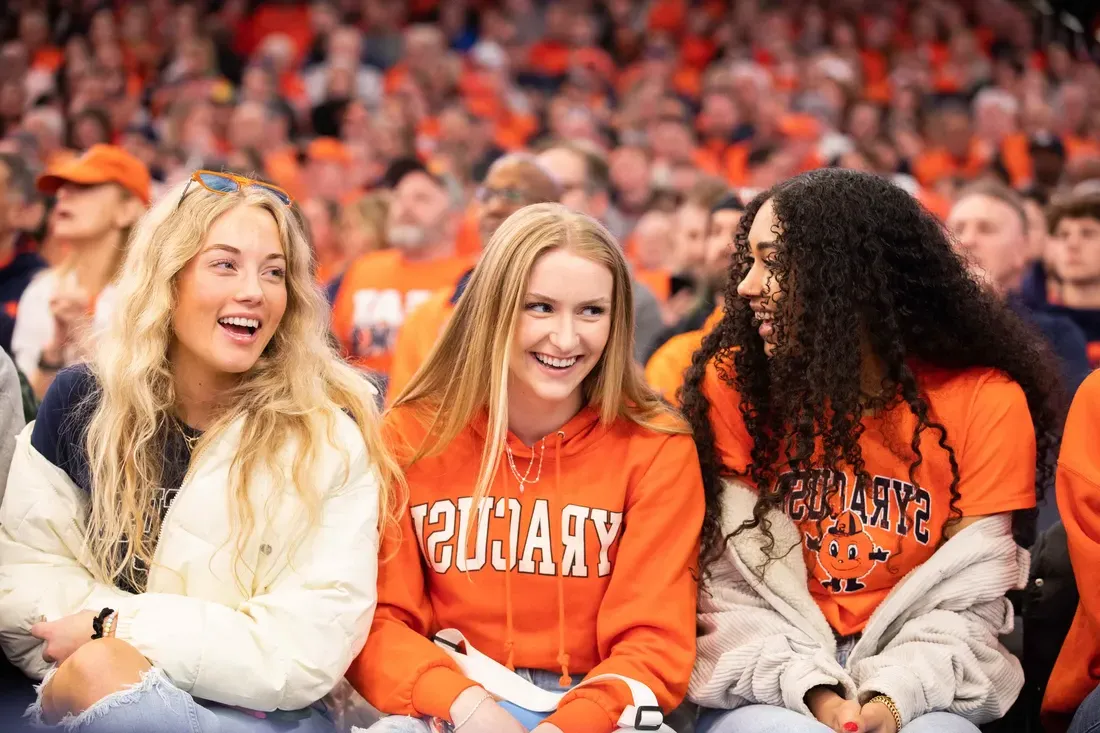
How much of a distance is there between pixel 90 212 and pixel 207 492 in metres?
2.52

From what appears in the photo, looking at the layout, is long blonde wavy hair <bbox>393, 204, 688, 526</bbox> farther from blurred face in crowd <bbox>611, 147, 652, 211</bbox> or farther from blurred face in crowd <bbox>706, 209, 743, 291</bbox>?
blurred face in crowd <bbox>611, 147, 652, 211</bbox>

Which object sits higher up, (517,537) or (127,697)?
(517,537)

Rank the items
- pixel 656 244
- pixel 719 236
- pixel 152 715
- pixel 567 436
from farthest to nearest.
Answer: pixel 656 244 → pixel 719 236 → pixel 567 436 → pixel 152 715

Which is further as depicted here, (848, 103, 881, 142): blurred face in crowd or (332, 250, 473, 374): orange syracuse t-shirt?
(848, 103, 881, 142): blurred face in crowd

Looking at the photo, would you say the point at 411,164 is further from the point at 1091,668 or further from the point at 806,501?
the point at 1091,668

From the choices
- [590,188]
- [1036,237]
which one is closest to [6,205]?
[590,188]

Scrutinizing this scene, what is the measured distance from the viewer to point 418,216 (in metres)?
5.76

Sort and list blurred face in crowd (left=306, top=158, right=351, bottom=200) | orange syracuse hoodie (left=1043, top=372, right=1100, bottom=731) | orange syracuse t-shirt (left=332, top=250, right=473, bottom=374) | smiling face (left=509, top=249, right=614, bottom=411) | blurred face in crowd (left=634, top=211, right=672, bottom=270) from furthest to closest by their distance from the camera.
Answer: blurred face in crowd (left=306, top=158, right=351, bottom=200) → blurred face in crowd (left=634, top=211, right=672, bottom=270) → orange syracuse t-shirt (left=332, top=250, right=473, bottom=374) → smiling face (left=509, top=249, right=614, bottom=411) → orange syracuse hoodie (left=1043, top=372, right=1100, bottom=731)

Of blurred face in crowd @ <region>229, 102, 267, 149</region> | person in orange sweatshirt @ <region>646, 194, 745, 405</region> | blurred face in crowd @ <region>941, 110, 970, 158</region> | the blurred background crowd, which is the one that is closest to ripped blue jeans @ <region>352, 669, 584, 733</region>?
person in orange sweatshirt @ <region>646, 194, 745, 405</region>

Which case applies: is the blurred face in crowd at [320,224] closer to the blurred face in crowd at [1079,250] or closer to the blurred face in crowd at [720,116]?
the blurred face in crowd at [720,116]

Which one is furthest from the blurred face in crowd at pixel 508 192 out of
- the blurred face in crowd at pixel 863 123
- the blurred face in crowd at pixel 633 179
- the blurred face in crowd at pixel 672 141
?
the blurred face in crowd at pixel 863 123

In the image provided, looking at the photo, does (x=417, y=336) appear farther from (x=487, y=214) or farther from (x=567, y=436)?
(x=567, y=436)

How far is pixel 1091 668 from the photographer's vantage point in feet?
8.15

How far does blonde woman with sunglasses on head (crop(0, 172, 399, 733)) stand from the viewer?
2.27 metres
